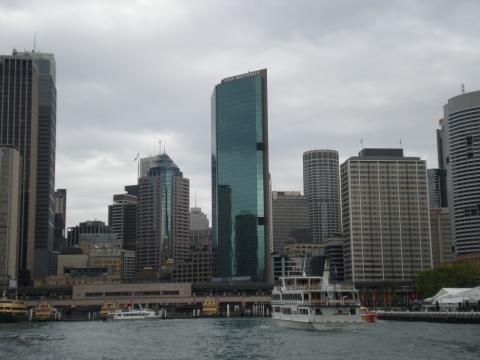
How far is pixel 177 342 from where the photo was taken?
103m

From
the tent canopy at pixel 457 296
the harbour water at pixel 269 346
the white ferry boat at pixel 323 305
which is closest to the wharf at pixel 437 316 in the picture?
the tent canopy at pixel 457 296

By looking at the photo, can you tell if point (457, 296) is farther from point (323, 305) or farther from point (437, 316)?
point (323, 305)

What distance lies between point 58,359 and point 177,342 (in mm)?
25185

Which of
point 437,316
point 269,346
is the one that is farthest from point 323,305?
point 437,316

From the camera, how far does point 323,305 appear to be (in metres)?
115

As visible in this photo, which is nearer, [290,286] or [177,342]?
[177,342]

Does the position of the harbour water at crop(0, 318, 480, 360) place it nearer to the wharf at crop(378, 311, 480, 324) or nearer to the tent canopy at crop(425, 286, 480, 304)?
the wharf at crop(378, 311, 480, 324)

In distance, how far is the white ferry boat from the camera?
114 metres

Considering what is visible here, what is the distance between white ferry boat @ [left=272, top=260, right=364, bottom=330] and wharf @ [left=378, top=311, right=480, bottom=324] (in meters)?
29.6

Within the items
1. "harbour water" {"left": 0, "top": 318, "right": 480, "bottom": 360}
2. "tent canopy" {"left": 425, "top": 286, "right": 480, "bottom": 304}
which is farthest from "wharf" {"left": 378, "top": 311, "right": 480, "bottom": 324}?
"harbour water" {"left": 0, "top": 318, "right": 480, "bottom": 360}

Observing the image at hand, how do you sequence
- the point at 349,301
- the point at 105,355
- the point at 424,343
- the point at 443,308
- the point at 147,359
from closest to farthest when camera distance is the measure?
the point at 147,359
the point at 105,355
the point at 424,343
the point at 349,301
the point at 443,308

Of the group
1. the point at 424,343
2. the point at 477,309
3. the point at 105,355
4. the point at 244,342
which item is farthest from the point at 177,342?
the point at 477,309

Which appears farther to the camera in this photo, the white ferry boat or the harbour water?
the white ferry boat

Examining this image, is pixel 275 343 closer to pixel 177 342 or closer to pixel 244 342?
pixel 244 342
